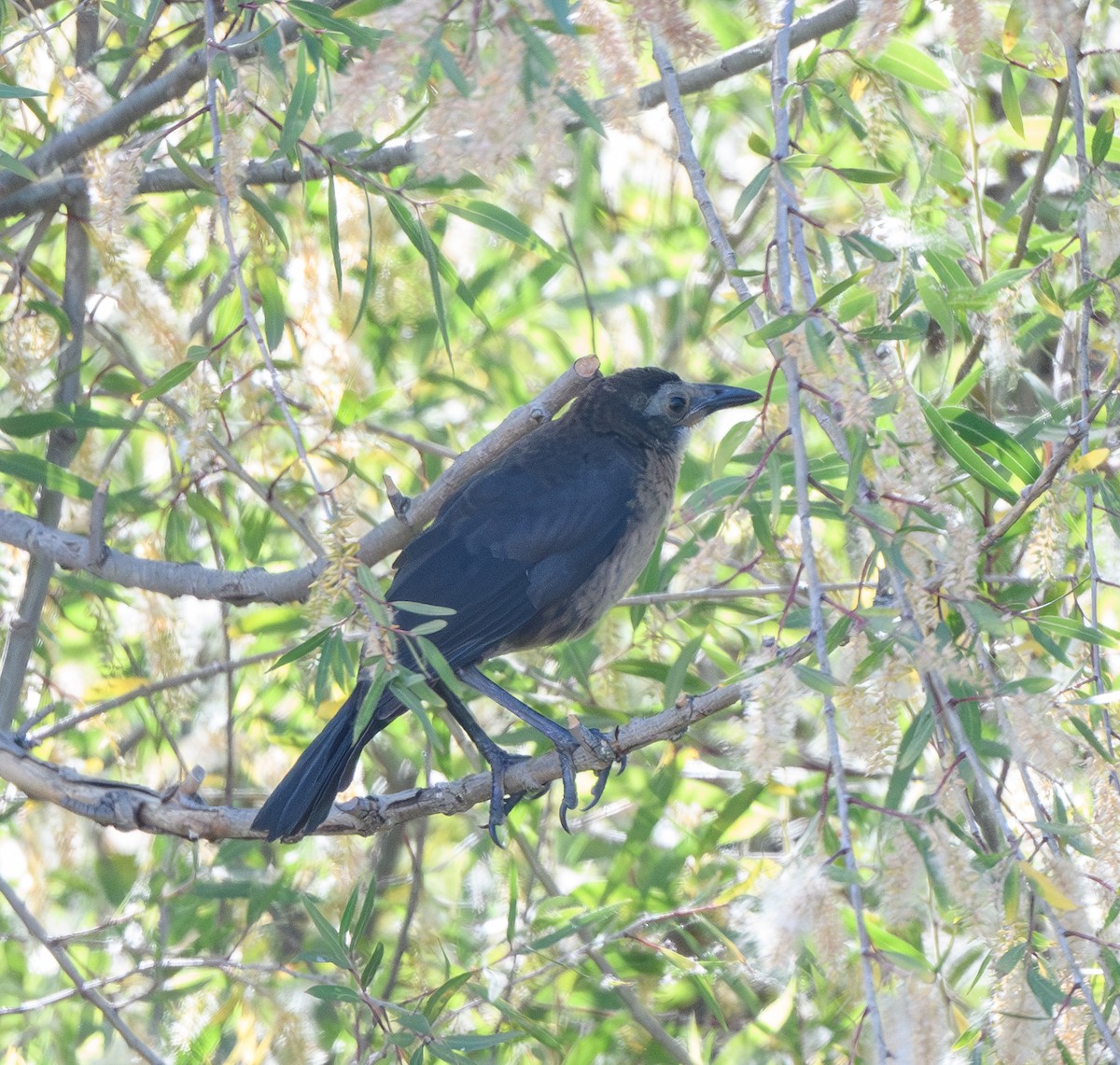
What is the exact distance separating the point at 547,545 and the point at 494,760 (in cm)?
71

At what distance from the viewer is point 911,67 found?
10.7 ft

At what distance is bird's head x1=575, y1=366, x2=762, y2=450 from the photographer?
4.25 m

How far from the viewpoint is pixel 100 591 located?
365cm

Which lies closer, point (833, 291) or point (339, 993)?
point (833, 291)

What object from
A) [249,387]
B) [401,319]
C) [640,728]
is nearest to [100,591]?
[249,387]

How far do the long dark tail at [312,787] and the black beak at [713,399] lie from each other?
1.54m

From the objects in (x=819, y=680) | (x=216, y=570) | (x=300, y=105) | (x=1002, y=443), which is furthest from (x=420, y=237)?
(x=819, y=680)

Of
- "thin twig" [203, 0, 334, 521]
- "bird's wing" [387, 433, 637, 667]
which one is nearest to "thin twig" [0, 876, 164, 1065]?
"bird's wing" [387, 433, 637, 667]

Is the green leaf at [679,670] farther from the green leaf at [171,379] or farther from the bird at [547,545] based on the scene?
the green leaf at [171,379]

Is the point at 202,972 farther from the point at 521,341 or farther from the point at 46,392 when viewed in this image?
the point at 521,341

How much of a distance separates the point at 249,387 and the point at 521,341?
4.14 ft

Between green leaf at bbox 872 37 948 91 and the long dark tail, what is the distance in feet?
6.13

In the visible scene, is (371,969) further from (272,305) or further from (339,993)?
(272,305)

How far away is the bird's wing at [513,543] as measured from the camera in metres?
3.59
